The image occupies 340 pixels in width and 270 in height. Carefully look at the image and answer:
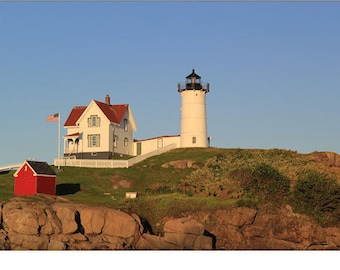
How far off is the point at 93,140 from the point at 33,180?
72.8 feet

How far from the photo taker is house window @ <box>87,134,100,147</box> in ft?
261

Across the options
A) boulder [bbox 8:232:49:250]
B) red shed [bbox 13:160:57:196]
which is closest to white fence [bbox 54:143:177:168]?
red shed [bbox 13:160:57:196]

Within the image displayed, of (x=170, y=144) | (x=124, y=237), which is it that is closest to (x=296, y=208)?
(x=124, y=237)

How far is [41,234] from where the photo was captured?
159ft

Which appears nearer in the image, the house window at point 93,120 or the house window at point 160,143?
the house window at point 93,120

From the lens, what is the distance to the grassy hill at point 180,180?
55.8 meters

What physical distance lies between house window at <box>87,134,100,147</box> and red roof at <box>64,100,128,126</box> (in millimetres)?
2313

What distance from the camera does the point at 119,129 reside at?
267ft

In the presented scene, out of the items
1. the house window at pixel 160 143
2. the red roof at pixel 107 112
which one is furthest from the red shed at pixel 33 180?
the house window at pixel 160 143

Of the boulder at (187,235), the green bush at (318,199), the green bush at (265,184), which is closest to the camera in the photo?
the boulder at (187,235)

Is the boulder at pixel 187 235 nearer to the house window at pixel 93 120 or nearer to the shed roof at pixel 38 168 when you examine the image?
the shed roof at pixel 38 168

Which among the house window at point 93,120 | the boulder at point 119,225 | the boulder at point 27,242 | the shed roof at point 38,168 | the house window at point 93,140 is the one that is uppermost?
the house window at point 93,120

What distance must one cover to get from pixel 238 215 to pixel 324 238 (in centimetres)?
623

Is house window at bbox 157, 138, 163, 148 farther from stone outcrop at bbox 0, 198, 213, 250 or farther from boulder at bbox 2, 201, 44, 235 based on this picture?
boulder at bbox 2, 201, 44, 235
